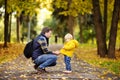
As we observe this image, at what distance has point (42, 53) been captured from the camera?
48.0 feet

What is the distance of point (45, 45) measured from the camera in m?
14.3

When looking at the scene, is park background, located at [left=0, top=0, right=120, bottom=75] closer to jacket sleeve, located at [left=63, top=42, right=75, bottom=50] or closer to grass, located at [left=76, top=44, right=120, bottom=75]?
grass, located at [left=76, top=44, right=120, bottom=75]

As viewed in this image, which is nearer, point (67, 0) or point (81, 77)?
point (81, 77)

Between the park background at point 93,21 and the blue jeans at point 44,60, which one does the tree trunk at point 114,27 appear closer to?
the park background at point 93,21

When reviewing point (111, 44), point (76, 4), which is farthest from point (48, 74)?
point (76, 4)

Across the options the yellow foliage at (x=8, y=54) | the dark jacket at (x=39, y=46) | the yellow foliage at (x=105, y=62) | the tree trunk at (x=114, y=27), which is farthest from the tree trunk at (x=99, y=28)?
the dark jacket at (x=39, y=46)

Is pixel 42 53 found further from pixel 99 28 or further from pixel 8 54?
pixel 99 28

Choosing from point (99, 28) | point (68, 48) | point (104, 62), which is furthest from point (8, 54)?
point (68, 48)

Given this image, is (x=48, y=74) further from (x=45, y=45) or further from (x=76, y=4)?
(x=76, y=4)

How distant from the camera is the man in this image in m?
14.4

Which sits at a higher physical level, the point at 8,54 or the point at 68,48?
the point at 68,48

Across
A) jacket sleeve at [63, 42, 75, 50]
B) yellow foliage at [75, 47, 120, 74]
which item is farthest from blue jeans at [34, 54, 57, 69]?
yellow foliage at [75, 47, 120, 74]

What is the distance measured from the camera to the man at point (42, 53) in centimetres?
1437

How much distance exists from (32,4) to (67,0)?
7.45m
